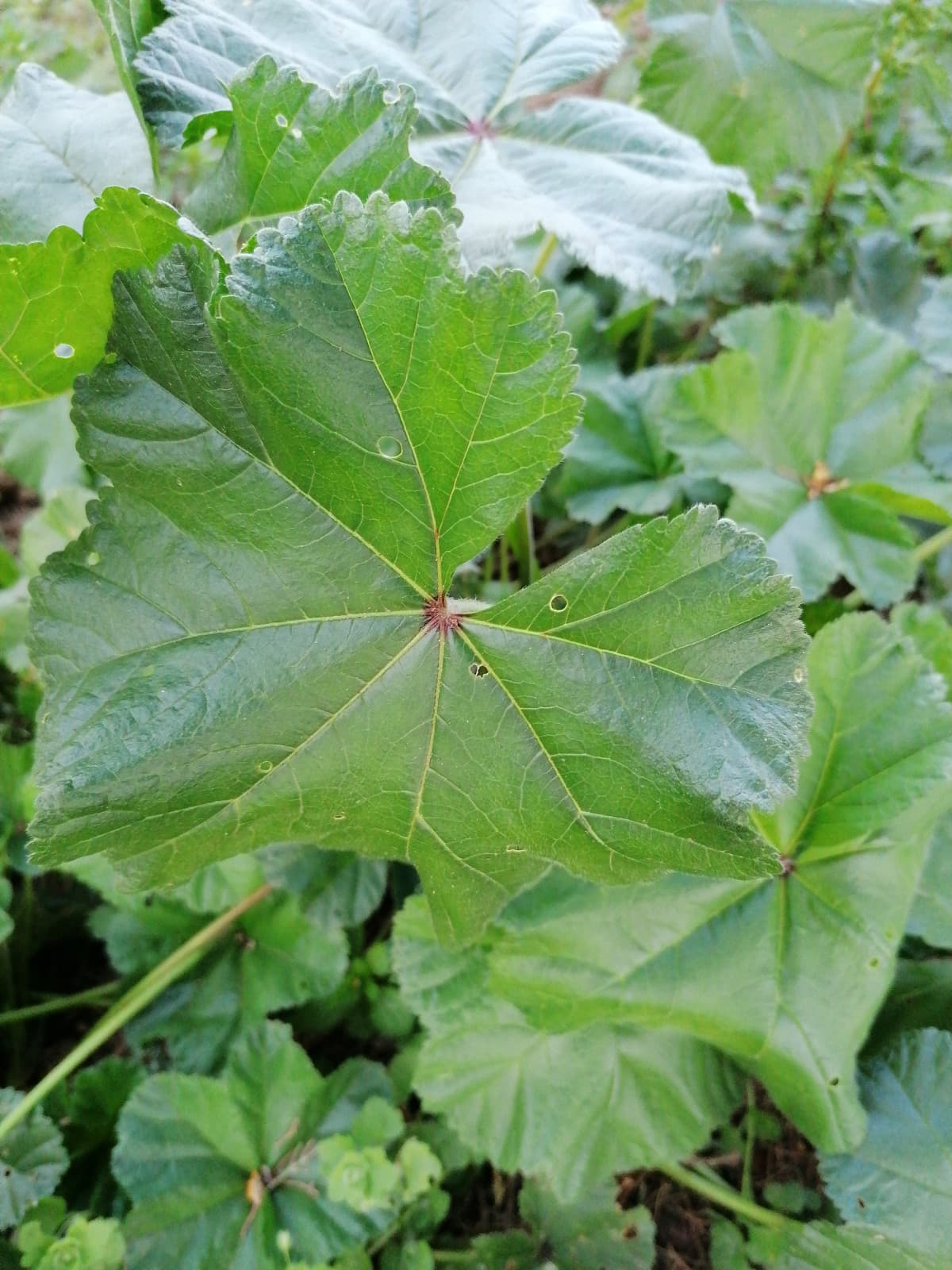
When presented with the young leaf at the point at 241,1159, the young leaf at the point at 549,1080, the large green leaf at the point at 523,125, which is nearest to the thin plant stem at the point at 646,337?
the large green leaf at the point at 523,125

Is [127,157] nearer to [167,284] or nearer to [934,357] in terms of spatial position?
[167,284]

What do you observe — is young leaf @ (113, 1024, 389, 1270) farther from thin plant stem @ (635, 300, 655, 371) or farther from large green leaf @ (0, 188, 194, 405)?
thin plant stem @ (635, 300, 655, 371)

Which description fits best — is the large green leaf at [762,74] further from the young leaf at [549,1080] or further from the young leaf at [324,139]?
the young leaf at [549,1080]

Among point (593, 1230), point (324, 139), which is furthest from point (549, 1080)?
point (324, 139)

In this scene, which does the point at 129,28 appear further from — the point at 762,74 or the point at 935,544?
the point at 935,544

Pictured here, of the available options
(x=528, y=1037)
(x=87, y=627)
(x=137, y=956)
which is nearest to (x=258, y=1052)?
(x=137, y=956)

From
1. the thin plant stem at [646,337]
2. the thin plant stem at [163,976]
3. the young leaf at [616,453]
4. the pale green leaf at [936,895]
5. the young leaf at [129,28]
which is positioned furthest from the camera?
the thin plant stem at [646,337]
